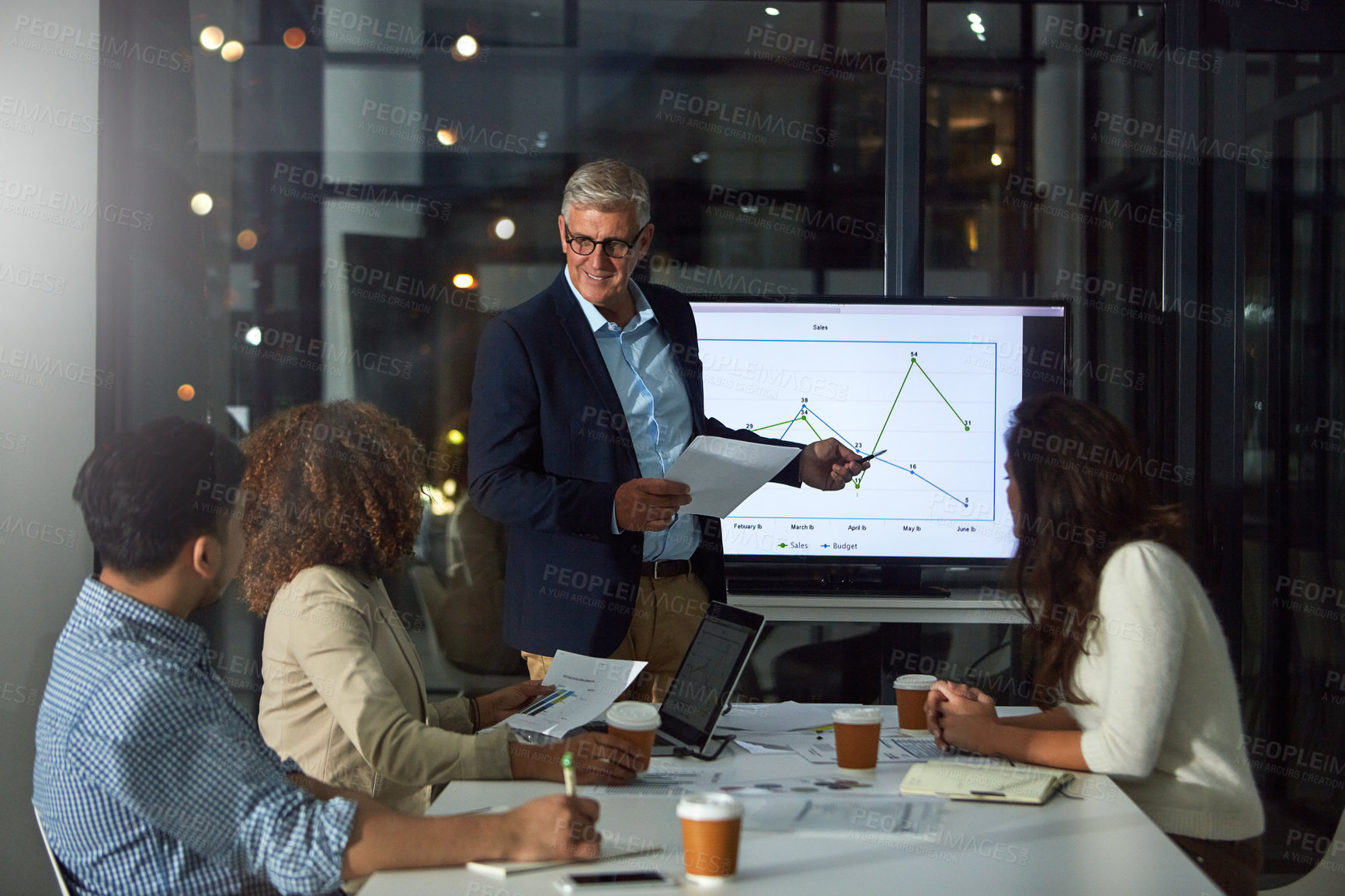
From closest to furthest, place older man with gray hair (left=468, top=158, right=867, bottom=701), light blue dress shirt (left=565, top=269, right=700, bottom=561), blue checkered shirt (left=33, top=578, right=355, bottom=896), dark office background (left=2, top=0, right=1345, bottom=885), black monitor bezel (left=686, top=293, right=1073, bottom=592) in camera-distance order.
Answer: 1. blue checkered shirt (left=33, top=578, right=355, bottom=896)
2. older man with gray hair (left=468, top=158, right=867, bottom=701)
3. light blue dress shirt (left=565, top=269, right=700, bottom=561)
4. black monitor bezel (left=686, top=293, right=1073, bottom=592)
5. dark office background (left=2, top=0, right=1345, bottom=885)

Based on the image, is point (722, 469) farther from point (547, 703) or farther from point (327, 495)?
point (327, 495)

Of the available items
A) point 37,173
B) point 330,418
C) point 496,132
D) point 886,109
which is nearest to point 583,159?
point 496,132

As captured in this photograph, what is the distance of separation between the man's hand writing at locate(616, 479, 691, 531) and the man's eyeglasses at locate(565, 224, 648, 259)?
544mm

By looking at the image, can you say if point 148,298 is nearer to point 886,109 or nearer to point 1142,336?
point 886,109

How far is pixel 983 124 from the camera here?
12.6ft

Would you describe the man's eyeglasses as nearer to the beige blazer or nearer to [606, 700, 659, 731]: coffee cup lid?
the beige blazer

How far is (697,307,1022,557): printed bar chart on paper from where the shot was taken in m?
3.28

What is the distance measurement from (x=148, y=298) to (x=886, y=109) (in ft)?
7.82

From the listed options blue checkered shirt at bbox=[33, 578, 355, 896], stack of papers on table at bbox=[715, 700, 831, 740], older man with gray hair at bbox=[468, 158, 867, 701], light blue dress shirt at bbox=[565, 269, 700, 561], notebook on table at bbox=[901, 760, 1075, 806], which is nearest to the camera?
blue checkered shirt at bbox=[33, 578, 355, 896]

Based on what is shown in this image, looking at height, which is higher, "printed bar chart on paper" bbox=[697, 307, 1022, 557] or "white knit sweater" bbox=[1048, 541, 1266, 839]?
"printed bar chart on paper" bbox=[697, 307, 1022, 557]

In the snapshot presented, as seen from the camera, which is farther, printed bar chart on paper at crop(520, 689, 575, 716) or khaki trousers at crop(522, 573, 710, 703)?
khaki trousers at crop(522, 573, 710, 703)

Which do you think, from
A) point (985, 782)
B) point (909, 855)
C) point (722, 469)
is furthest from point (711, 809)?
point (722, 469)

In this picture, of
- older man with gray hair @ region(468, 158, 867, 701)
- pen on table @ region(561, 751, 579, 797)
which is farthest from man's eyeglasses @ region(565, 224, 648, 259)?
pen on table @ region(561, 751, 579, 797)

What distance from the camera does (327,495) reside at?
184 centimetres
